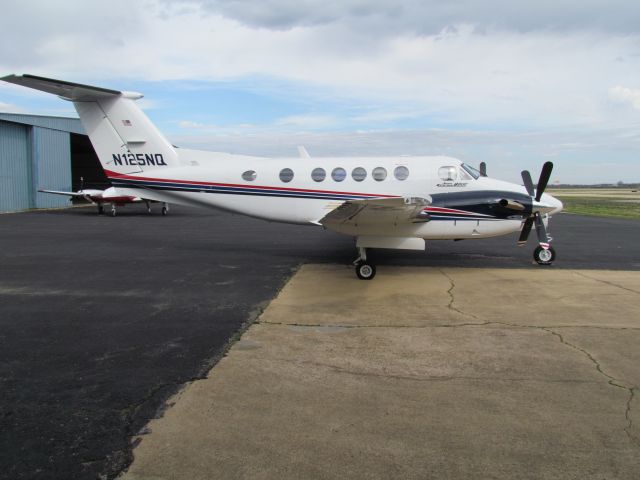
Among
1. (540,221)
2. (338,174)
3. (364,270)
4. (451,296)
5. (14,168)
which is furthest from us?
(14,168)

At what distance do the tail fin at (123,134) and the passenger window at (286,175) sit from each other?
9.45 feet

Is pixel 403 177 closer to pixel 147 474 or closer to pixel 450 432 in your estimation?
pixel 450 432

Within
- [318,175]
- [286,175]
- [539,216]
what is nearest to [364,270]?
[318,175]

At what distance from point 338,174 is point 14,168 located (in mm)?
26841

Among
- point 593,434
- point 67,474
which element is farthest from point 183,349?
point 593,434

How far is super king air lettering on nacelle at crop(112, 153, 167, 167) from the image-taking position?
466 inches

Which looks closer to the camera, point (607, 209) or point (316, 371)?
point (316, 371)

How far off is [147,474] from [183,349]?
2342 mm

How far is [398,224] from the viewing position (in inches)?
382

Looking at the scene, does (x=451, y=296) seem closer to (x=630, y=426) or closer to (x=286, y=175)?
(x=630, y=426)

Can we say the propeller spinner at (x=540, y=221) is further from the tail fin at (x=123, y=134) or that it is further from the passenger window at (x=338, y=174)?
the tail fin at (x=123, y=134)

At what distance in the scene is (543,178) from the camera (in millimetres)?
10289

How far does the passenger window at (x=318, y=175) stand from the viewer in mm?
10836

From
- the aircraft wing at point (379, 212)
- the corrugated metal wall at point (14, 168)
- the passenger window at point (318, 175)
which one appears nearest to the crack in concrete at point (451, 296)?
the aircraft wing at point (379, 212)
